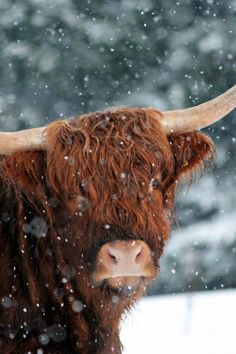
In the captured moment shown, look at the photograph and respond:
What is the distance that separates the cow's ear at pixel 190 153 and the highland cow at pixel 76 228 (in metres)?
0.18

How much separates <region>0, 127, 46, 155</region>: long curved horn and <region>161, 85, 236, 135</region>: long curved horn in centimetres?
77

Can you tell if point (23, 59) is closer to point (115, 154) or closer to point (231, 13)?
point (231, 13)

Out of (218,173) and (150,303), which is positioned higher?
(218,173)

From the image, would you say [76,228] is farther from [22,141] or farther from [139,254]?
[22,141]

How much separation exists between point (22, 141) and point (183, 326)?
6.97 metres

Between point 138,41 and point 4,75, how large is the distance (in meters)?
2.37

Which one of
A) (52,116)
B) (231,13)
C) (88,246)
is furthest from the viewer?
(231,13)

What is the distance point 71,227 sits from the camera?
17.3 feet

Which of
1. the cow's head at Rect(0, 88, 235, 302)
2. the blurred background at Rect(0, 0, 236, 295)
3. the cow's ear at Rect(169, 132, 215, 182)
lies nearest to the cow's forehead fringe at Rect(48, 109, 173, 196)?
the cow's head at Rect(0, 88, 235, 302)

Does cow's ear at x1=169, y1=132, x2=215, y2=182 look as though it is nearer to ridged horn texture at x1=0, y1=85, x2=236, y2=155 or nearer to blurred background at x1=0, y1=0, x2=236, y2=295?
ridged horn texture at x1=0, y1=85, x2=236, y2=155

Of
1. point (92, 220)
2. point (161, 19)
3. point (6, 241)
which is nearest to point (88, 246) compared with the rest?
point (92, 220)

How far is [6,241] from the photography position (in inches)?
208

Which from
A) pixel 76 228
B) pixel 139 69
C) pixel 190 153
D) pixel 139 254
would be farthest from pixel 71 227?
pixel 139 69

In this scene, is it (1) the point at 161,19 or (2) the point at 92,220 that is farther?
(1) the point at 161,19
